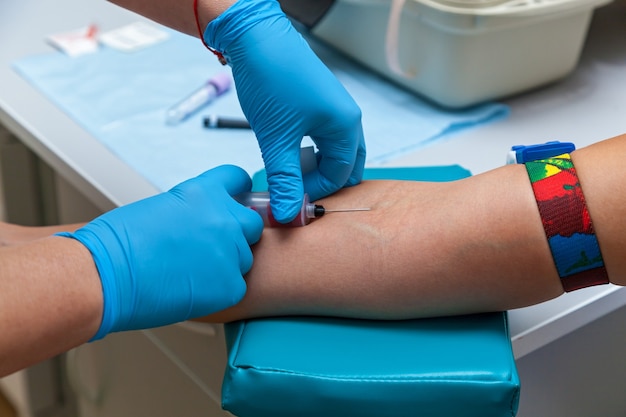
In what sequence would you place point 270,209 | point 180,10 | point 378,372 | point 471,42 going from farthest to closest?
point 471,42 → point 180,10 → point 270,209 → point 378,372

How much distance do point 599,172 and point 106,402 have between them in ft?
3.25

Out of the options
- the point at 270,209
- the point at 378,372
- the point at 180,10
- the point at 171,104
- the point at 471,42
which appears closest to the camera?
the point at 378,372

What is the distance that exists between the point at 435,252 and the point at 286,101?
25 cm

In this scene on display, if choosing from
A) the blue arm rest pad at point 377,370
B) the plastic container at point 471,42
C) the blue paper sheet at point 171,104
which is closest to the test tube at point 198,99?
the blue paper sheet at point 171,104

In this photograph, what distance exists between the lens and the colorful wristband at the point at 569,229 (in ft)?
2.52

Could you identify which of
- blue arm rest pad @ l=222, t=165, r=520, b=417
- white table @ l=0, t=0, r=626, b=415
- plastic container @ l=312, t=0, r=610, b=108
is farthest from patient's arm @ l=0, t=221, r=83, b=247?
plastic container @ l=312, t=0, r=610, b=108

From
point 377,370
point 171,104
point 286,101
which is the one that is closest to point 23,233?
point 171,104

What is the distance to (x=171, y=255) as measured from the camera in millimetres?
805

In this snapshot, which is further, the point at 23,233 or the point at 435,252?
the point at 23,233

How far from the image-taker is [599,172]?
78cm

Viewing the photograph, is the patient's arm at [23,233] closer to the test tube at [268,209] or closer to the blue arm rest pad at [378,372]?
the test tube at [268,209]

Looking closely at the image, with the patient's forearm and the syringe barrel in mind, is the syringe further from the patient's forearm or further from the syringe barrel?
the patient's forearm

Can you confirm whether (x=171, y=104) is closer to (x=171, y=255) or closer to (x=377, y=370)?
(x=171, y=255)

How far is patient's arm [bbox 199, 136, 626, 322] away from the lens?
2.57 ft
